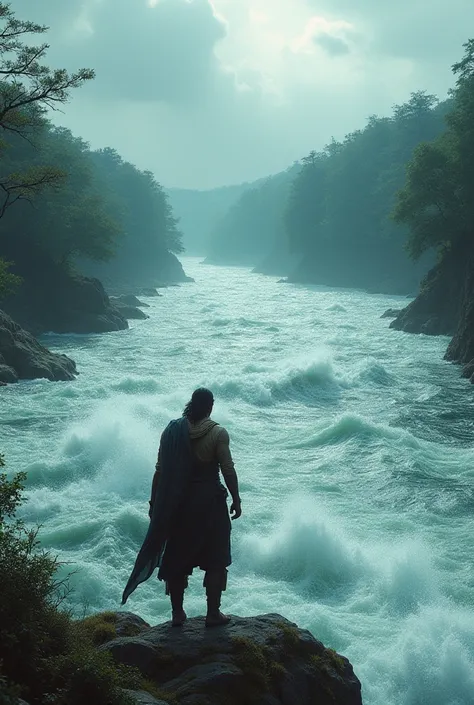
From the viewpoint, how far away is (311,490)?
15211mm

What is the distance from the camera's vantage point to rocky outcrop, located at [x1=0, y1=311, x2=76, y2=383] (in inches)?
1037

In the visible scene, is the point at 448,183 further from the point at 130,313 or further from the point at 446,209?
the point at 130,313

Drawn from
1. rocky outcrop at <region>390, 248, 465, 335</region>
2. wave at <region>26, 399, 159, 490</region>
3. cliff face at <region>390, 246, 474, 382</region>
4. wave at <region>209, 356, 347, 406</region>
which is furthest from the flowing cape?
rocky outcrop at <region>390, 248, 465, 335</region>

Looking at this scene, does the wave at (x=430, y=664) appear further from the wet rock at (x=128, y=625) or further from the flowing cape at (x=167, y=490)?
the flowing cape at (x=167, y=490)

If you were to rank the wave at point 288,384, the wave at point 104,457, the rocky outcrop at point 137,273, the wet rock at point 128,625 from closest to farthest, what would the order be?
the wet rock at point 128,625 < the wave at point 104,457 < the wave at point 288,384 < the rocky outcrop at point 137,273

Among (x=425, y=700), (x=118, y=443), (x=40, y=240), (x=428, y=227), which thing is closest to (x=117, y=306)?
(x=40, y=240)

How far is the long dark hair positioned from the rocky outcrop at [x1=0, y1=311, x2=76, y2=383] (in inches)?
799

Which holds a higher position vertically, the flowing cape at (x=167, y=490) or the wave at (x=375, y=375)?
the flowing cape at (x=167, y=490)

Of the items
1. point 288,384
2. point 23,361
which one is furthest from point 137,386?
point 288,384

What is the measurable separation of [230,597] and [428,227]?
1258 inches

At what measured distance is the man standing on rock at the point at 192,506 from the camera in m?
6.17

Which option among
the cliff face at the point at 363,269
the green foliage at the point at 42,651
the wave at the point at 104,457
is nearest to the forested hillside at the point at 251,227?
the cliff face at the point at 363,269

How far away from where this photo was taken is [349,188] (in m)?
83.9

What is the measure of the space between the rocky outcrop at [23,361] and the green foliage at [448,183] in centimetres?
2115
